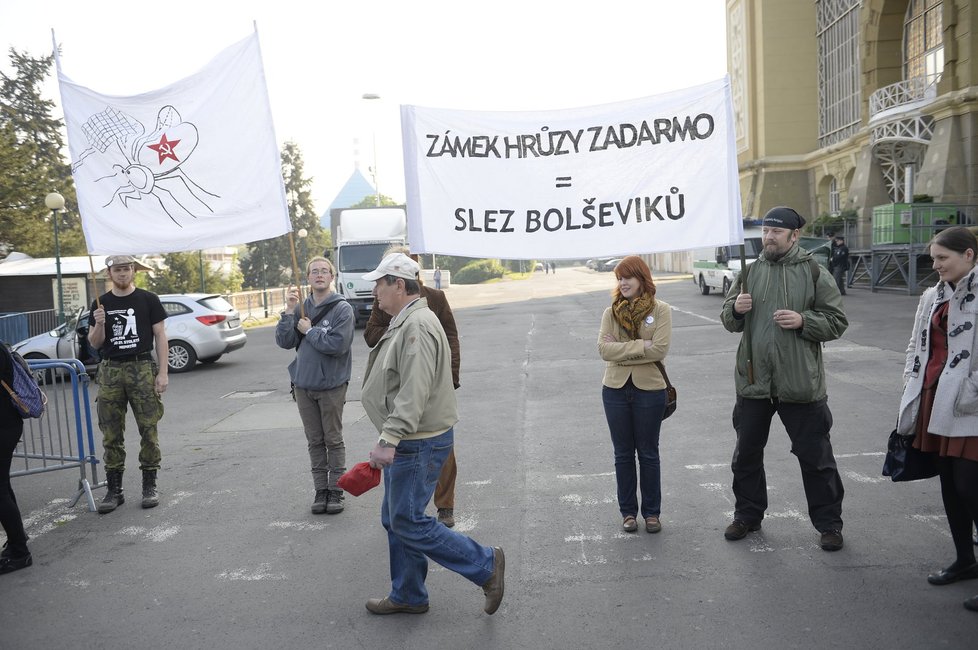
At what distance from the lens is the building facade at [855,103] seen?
2739cm

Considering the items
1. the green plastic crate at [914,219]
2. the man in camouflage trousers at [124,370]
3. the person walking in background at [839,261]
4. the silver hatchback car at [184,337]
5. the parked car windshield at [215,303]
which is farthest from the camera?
the green plastic crate at [914,219]

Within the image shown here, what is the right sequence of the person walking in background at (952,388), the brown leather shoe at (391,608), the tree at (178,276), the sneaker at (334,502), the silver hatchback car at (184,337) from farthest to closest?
the tree at (178,276) → the silver hatchback car at (184,337) → the sneaker at (334,502) → the brown leather shoe at (391,608) → the person walking in background at (952,388)

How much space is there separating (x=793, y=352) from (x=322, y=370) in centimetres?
332

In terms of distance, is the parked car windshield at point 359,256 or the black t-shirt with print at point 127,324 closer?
the black t-shirt with print at point 127,324

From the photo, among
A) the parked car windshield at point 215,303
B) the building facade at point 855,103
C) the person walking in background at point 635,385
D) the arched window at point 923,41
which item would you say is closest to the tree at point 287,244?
the building facade at point 855,103

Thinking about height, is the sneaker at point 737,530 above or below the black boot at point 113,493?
below

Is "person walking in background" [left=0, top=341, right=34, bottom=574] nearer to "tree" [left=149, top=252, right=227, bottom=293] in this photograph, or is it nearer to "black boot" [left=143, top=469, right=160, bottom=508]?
"black boot" [left=143, top=469, right=160, bottom=508]

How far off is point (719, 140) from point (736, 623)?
299cm

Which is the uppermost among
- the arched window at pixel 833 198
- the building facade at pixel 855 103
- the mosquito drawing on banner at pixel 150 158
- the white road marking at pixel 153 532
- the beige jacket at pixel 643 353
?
the building facade at pixel 855 103

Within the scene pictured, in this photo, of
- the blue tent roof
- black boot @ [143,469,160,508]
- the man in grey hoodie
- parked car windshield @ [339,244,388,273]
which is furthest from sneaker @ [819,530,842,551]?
the blue tent roof

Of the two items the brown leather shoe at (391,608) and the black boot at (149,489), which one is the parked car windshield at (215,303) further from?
the brown leather shoe at (391,608)

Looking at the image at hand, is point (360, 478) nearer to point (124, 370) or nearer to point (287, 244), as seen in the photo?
point (124, 370)

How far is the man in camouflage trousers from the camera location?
247 inches

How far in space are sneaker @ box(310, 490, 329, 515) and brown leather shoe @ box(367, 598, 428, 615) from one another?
1.92 metres
